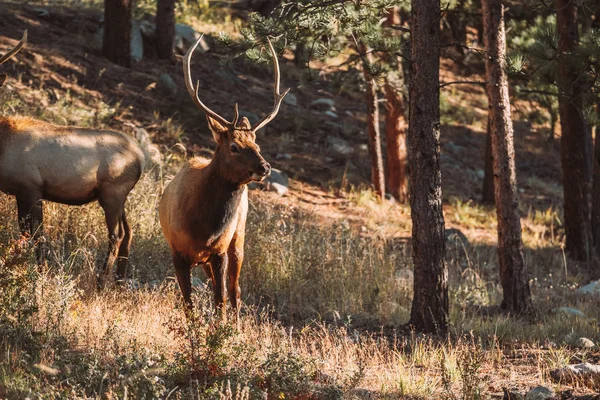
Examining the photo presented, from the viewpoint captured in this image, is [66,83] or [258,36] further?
[66,83]

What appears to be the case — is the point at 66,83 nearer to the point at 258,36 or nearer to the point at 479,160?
the point at 258,36

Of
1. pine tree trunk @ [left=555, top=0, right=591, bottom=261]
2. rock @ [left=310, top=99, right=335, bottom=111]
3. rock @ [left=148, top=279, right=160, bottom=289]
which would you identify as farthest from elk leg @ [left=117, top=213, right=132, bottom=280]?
rock @ [left=310, top=99, right=335, bottom=111]

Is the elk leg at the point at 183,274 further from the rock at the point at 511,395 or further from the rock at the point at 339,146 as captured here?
the rock at the point at 339,146

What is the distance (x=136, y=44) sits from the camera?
62.7 feet

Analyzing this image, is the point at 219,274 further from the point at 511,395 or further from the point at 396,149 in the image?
the point at 396,149

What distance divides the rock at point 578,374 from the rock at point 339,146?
11793 millimetres

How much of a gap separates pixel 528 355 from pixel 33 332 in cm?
468

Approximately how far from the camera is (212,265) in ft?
27.1

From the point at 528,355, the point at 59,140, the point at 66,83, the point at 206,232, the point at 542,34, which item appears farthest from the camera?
the point at 66,83

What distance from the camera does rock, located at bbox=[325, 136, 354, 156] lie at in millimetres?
19047

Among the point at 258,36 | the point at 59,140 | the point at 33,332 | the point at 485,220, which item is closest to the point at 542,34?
the point at 258,36

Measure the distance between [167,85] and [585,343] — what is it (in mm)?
11323

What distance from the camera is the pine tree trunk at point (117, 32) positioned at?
1697cm

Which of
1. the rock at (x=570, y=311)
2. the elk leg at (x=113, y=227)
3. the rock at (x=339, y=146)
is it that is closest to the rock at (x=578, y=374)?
the rock at (x=570, y=311)
